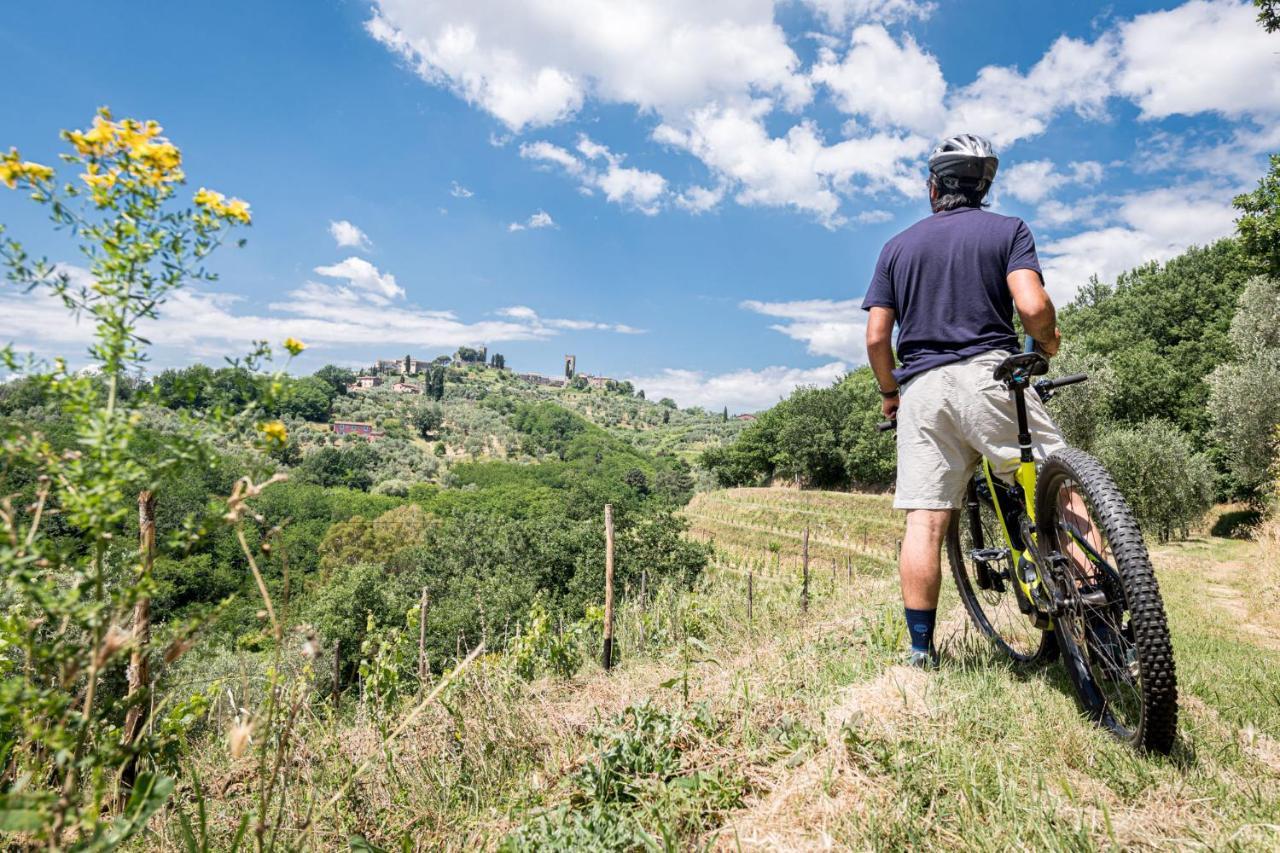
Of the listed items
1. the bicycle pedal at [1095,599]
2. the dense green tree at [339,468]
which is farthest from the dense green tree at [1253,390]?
the dense green tree at [339,468]

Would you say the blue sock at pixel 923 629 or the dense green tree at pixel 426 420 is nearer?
the blue sock at pixel 923 629

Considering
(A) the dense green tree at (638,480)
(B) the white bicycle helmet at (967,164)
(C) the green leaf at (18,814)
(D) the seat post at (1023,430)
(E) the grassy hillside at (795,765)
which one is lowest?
(A) the dense green tree at (638,480)

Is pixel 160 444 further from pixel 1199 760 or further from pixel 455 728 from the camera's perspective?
pixel 1199 760

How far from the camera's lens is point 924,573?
237 cm

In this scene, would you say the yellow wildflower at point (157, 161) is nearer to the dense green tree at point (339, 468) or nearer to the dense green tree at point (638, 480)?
the dense green tree at point (339, 468)

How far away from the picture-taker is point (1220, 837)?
1.24 m

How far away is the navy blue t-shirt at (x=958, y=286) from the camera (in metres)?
2.32

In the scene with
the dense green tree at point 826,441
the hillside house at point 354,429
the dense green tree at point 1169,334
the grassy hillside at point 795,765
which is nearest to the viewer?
the grassy hillside at point 795,765

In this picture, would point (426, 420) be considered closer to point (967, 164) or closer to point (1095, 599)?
point (967, 164)

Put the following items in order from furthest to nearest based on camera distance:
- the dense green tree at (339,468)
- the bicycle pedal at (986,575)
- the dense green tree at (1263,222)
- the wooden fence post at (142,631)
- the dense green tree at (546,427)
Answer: the dense green tree at (546,427) → the dense green tree at (339,468) → the dense green tree at (1263,222) → the bicycle pedal at (986,575) → the wooden fence post at (142,631)

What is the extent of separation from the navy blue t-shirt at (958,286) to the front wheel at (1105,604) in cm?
55

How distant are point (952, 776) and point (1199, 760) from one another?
0.77 meters

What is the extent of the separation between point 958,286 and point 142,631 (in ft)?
8.89

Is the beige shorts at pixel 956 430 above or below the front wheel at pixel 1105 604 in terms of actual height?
above
